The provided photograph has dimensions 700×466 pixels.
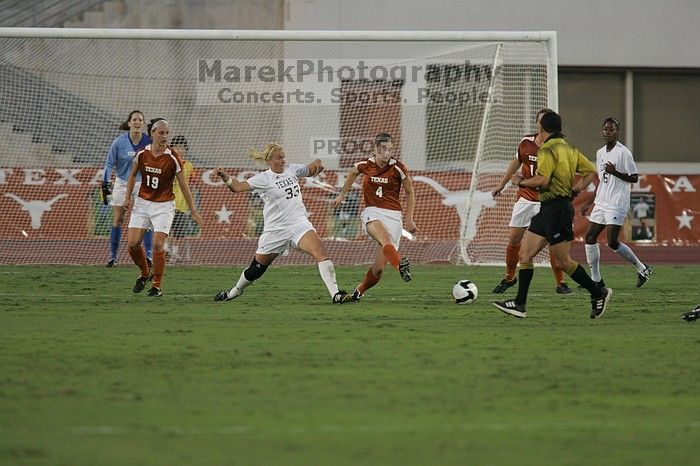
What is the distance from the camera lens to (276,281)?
16984mm

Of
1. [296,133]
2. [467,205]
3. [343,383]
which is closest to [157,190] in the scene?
[343,383]

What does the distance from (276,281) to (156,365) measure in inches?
330

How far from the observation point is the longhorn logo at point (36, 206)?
21.5m

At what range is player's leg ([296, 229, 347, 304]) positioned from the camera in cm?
1325

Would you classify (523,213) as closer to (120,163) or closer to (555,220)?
(555,220)

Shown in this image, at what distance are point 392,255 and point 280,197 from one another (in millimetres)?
1387

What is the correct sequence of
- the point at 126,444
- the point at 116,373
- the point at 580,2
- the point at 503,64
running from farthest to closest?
the point at 580,2
the point at 503,64
the point at 116,373
the point at 126,444

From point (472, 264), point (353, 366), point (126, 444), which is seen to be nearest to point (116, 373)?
point (353, 366)

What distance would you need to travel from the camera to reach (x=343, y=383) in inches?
311

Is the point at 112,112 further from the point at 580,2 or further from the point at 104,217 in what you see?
the point at 580,2

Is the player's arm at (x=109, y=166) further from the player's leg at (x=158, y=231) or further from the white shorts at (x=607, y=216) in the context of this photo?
the white shorts at (x=607, y=216)

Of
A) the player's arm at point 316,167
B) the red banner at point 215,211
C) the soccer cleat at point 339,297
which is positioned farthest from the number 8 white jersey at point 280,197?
the red banner at point 215,211

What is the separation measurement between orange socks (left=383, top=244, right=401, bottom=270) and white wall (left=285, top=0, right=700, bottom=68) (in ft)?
53.3

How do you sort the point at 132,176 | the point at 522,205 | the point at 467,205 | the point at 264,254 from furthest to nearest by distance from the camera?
the point at 467,205
the point at 522,205
the point at 132,176
the point at 264,254
